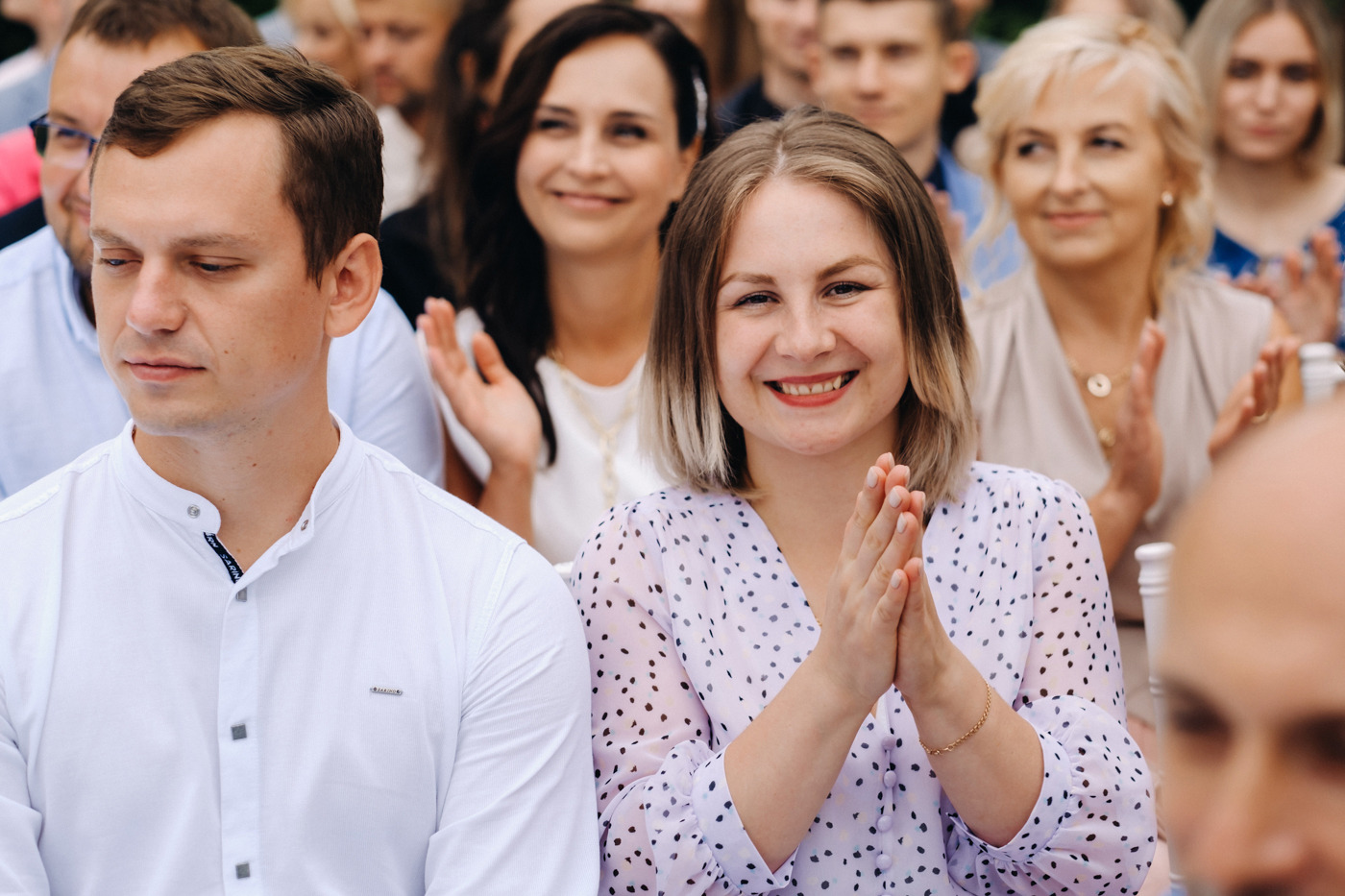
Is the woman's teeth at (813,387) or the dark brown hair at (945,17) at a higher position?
the dark brown hair at (945,17)

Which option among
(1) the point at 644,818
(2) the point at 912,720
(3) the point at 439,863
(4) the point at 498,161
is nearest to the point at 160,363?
(3) the point at 439,863

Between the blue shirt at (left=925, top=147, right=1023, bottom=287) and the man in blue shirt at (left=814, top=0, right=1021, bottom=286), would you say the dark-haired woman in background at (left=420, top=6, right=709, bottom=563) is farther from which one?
the blue shirt at (left=925, top=147, right=1023, bottom=287)

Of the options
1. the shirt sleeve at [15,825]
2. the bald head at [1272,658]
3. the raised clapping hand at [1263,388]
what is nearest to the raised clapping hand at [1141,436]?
the raised clapping hand at [1263,388]

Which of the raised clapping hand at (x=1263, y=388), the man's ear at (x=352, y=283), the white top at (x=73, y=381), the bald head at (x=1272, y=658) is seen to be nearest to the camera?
the bald head at (x=1272, y=658)

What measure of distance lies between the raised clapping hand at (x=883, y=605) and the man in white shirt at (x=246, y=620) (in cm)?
40

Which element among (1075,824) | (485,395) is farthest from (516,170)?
(1075,824)

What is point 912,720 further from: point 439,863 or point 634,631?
point 439,863

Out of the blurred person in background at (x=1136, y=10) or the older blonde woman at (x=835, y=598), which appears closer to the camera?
the older blonde woman at (x=835, y=598)

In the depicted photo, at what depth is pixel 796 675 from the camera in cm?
174

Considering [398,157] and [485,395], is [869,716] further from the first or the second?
[398,157]

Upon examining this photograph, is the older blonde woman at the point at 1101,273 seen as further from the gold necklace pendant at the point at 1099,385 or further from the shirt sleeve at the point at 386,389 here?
the shirt sleeve at the point at 386,389

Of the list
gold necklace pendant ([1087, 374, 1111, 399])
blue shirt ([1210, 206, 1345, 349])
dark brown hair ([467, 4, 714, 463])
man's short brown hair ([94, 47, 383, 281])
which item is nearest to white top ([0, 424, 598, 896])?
man's short brown hair ([94, 47, 383, 281])

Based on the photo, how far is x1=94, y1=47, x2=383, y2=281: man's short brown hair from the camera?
69.9 inches

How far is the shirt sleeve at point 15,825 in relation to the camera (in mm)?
1628
